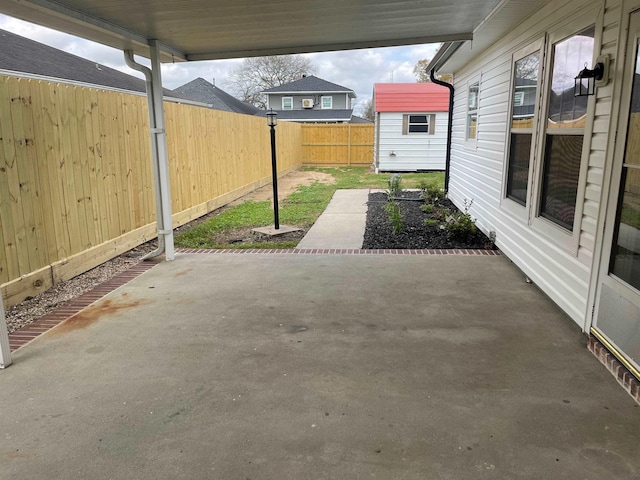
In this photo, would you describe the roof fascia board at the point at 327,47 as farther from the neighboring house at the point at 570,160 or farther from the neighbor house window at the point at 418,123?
the neighbor house window at the point at 418,123

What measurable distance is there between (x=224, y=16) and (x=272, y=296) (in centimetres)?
264

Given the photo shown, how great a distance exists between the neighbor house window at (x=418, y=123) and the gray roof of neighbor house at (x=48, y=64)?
908 cm

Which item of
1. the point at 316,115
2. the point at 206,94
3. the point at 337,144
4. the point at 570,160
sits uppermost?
the point at 206,94

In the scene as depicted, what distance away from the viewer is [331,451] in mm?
2170

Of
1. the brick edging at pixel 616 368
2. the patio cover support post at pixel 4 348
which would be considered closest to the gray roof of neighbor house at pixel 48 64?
the patio cover support post at pixel 4 348

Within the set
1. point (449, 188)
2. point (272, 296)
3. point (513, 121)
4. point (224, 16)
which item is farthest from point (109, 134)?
point (449, 188)

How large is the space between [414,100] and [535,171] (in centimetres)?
1279

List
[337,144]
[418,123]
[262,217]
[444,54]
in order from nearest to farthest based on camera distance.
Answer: [444,54], [262,217], [418,123], [337,144]

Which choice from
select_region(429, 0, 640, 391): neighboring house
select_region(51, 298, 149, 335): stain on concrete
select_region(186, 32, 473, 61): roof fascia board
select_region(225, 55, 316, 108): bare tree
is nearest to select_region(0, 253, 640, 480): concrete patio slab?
select_region(51, 298, 149, 335): stain on concrete

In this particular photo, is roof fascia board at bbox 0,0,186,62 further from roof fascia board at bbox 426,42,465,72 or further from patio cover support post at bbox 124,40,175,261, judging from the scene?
roof fascia board at bbox 426,42,465,72

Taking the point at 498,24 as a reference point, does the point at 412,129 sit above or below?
below

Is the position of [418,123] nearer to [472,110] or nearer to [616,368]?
[472,110]

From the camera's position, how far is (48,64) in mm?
9523

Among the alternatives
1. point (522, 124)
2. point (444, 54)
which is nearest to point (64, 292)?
point (522, 124)
